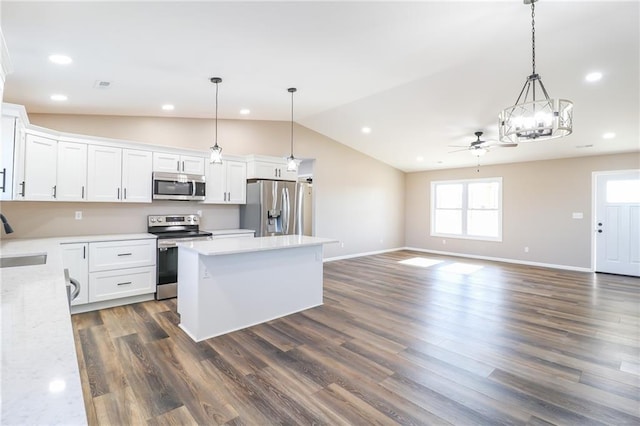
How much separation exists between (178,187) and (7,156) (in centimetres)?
196

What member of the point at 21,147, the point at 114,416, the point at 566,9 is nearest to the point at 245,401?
the point at 114,416

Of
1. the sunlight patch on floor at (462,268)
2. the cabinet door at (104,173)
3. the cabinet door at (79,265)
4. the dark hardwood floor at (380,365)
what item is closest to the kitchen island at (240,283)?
the dark hardwood floor at (380,365)

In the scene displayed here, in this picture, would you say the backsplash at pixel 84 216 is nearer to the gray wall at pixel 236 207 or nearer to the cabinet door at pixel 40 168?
the gray wall at pixel 236 207

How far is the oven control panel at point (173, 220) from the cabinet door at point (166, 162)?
0.75 metres

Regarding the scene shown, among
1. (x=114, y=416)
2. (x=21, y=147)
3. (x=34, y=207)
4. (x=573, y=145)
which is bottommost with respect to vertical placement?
(x=114, y=416)

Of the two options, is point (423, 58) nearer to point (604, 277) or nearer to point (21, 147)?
point (21, 147)

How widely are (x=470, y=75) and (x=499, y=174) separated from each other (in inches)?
180

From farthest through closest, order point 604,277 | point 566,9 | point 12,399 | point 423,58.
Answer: point 604,277, point 423,58, point 566,9, point 12,399

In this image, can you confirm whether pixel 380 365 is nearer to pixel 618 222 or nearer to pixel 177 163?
pixel 177 163

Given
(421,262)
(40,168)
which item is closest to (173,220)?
(40,168)

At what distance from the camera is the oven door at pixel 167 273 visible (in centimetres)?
446

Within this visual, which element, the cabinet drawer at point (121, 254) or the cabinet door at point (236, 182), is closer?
the cabinet drawer at point (121, 254)

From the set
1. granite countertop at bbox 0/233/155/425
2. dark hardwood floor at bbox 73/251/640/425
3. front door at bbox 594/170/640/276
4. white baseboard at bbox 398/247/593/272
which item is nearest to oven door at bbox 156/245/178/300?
dark hardwood floor at bbox 73/251/640/425

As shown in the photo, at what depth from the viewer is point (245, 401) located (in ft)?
7.31
